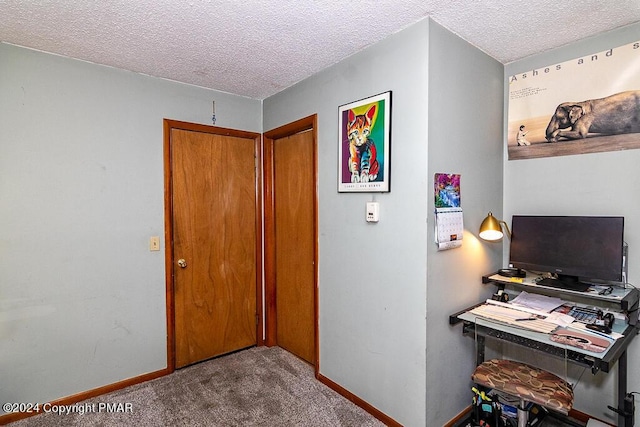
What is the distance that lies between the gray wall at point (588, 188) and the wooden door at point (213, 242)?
87.6 inches

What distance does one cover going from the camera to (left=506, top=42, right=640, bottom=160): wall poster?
6.22 feet

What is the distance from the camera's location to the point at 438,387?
1.93m

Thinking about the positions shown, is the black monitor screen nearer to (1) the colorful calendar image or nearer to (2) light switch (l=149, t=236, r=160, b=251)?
(1) the colorful calendar image

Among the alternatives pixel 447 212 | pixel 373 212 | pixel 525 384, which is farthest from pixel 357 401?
pixel 447 212

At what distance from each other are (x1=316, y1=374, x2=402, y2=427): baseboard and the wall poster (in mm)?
1983

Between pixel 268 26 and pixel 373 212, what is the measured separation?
125cm

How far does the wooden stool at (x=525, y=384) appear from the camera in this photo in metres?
1.58

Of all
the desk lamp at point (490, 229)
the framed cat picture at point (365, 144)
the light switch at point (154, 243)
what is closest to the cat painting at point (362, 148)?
the framed cat picture at point (365, 144)

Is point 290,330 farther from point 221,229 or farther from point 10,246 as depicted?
point 10,246

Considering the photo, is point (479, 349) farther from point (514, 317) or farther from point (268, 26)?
point (268, 26)

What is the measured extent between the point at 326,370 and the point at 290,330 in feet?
2.09

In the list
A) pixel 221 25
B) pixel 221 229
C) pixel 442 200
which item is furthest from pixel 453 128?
pixel 221 229

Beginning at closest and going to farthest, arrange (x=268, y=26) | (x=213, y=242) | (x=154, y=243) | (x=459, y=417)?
(x=268, y=26) → (x=459, y=417) → (x=154, y=243) → (x=213, y=242)

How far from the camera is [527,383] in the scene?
1723mm
